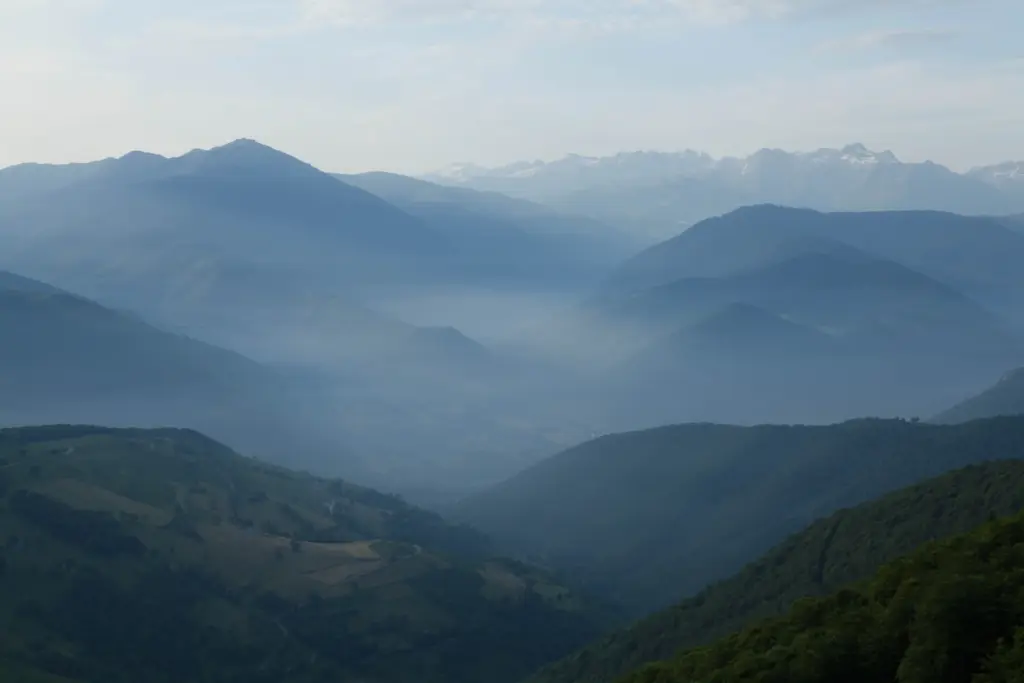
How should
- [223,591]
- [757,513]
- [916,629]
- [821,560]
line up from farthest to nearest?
[757,513] → [223,591] → [821,560] → [916,629]

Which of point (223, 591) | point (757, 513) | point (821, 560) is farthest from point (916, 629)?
point (757, 513)

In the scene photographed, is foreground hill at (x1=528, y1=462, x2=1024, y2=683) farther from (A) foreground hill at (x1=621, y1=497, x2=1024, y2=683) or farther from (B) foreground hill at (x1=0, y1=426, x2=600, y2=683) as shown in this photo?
(A) foreground hill at (x1=621, y1=497, x2=1024, y2=683)

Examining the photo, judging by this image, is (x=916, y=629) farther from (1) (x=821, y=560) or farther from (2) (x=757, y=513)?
(2) (x=757, y=513)

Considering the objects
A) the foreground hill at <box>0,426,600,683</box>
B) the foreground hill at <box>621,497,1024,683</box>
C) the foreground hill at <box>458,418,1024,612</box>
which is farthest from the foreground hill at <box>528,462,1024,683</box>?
the foreground hill at <box>458,418,1024,612</box>

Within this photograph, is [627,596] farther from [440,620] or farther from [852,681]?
[852,681]

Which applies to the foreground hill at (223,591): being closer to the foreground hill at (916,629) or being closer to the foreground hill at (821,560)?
the foreground hill at (821,560)

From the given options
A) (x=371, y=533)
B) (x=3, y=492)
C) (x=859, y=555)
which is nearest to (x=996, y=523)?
(x=859, y=555)
